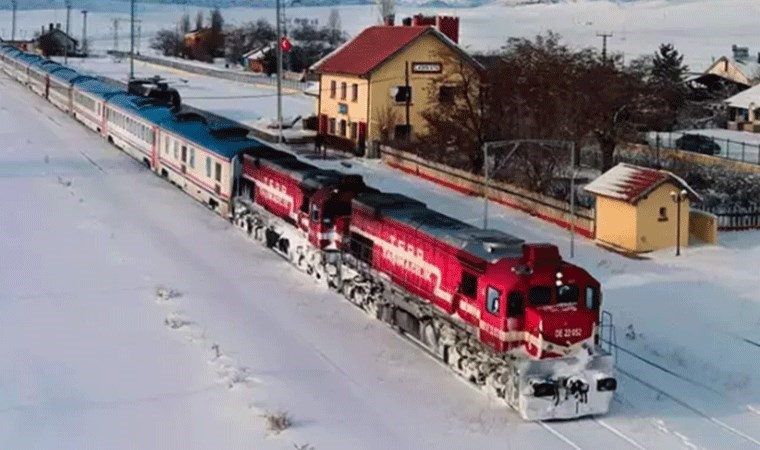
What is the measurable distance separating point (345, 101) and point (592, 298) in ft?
126

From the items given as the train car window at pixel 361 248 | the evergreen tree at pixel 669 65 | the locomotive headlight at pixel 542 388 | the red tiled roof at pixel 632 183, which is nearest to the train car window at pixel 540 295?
the locomotive headlight at pixel 542 388

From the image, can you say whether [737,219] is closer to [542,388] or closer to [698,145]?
[542,388]

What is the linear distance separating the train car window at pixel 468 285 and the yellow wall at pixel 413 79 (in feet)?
111

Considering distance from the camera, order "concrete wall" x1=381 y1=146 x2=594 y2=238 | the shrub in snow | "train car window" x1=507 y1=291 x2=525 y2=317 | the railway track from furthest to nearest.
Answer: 1. "concrete wall" x1=381 y1=146 x2=594 y2=238
2. "train car window" x1=507 y1=291 x2=525 y2=317
3. the railway track
4. the shrub in snow

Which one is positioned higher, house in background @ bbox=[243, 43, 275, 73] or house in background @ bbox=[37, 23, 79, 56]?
house in background @ bbox=[37, 23, 79, 56]

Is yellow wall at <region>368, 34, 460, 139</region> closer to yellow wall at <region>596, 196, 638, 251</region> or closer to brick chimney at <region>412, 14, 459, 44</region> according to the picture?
brick chimney at <region>412, 14, 459, 44</region>

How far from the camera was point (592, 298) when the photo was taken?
18.2 metres

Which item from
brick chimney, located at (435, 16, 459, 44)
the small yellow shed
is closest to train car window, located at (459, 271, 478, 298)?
the small yellow shed

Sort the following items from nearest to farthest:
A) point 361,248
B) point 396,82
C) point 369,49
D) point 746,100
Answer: point 361,248 < point 396,82 < point 369,49 < point 746,100

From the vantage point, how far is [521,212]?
3716 centimetres

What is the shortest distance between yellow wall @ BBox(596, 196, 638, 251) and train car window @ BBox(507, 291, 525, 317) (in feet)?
45.3

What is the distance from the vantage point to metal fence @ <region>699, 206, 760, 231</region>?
3359 cm

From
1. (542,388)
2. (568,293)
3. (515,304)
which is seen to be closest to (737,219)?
(568,293)

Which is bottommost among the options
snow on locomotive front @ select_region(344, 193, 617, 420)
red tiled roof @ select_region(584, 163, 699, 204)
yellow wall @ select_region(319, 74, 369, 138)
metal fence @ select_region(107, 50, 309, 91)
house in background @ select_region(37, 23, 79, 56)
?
snow on locomotive front @ select_region(344, 193, 617, 420)
